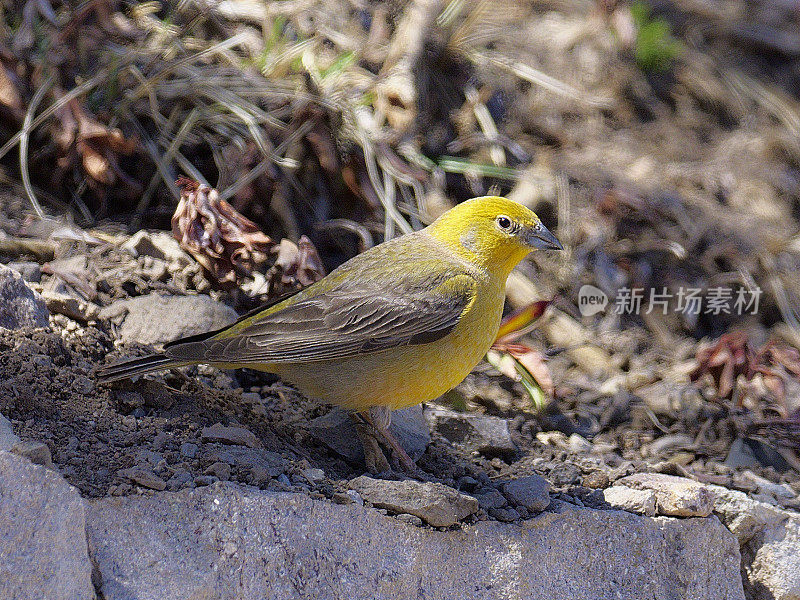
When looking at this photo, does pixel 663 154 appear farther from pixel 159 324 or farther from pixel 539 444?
pixel 159 324

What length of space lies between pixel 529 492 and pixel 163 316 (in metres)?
1.88

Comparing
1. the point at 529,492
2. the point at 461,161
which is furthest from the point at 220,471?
the point at 461,161

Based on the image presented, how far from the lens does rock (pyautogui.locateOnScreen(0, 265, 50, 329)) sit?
11.6 ft

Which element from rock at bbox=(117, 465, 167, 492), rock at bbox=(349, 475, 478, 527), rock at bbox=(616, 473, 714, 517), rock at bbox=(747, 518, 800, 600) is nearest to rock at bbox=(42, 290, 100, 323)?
rock at bbox=(117, 465, 167, 492)

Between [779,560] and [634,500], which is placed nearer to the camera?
[634,500]

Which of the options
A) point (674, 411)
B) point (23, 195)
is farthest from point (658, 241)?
point (23, 195)

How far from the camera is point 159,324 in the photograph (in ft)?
13.0

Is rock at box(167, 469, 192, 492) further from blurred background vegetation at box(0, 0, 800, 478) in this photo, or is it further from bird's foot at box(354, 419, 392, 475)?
blurred background vegetation at box(0, 0, 800, 478)

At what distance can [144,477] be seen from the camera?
2.72 meters

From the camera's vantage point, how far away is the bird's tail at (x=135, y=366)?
3.22 metres

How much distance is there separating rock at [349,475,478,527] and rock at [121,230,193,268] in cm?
185

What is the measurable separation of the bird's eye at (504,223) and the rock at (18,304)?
2.04m

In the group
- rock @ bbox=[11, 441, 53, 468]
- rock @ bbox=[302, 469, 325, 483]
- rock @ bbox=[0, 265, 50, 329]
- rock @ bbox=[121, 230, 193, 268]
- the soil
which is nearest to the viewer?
rock @ bbox=[11, 441, 53, 468]

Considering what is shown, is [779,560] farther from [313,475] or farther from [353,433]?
[313,475]
